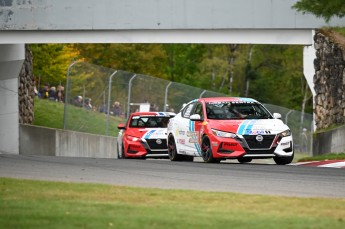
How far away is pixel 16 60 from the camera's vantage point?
147 feet

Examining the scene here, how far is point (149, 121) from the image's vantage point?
3616cm

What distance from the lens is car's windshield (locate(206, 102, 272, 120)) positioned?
1070 inches

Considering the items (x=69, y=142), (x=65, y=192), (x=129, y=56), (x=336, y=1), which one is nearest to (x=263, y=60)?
(x=129, y=56)

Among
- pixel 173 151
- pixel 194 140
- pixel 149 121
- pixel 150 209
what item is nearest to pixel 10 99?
pixel 149 121

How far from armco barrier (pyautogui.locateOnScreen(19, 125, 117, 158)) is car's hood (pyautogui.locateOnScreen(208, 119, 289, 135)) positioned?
19.3 m

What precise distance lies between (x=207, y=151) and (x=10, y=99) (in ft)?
66.6

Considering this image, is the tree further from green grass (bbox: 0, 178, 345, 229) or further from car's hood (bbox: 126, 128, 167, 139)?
green grass (bbox: 0, 178, 345, 229)

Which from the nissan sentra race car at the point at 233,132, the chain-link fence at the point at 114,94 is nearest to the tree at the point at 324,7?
the nissan sentra race car at the point at 233,132

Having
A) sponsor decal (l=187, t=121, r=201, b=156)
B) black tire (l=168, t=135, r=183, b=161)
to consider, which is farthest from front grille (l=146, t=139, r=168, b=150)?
sponsor decal (l=187, t=121, r=201, b=156)

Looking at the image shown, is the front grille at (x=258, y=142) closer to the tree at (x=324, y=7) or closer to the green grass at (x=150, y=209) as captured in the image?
the tree at (x=324, y=7)

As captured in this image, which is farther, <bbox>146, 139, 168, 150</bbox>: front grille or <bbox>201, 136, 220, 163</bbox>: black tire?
<bbox>146, 139, 168, 150</bbox>: front grille

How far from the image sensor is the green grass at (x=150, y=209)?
13312 mm

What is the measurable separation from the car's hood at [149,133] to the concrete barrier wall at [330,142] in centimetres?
541

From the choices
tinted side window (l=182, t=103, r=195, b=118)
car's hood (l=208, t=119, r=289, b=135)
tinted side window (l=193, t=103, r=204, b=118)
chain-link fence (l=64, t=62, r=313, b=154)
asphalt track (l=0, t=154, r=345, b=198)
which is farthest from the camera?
chain-link fence (l=64, t=62, r=313, b=154)
